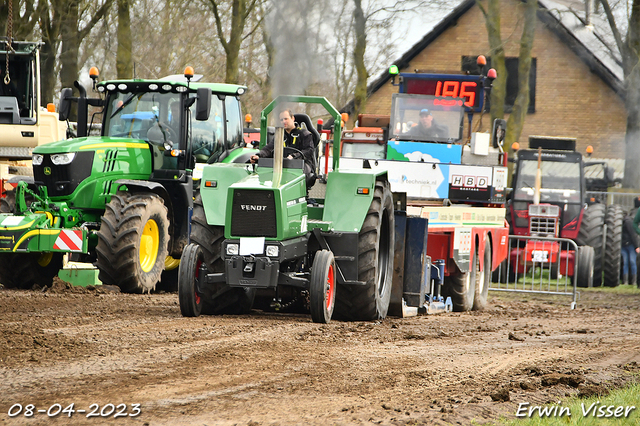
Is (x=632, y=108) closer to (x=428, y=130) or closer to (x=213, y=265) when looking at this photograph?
(x=428, y=130)

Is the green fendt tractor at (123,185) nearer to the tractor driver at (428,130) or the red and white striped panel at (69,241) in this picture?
the red and white striped panel at (69,241)

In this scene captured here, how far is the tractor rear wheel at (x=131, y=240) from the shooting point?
9.99 metres

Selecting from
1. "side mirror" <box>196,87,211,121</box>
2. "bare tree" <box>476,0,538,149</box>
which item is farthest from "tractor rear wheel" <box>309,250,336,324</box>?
"bare tree" <box>476,0,538,149</box>

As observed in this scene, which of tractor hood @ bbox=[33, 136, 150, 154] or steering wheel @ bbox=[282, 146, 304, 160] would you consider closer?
steering wheel @ bbox=[282, 146, 304, 160]

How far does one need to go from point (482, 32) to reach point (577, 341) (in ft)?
90.7

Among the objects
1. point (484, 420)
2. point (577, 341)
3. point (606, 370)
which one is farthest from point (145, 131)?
point (484, 420)

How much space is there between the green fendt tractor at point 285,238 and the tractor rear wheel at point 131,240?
1866mm

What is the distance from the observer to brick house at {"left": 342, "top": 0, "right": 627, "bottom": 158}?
33.7 metres

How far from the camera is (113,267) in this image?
10.1 metres

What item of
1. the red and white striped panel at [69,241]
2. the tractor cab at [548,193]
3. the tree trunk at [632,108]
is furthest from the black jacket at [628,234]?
the red and white striped panel at [69,241]

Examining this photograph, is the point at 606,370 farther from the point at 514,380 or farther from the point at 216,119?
the point at 216,119

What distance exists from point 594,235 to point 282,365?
12846 mm

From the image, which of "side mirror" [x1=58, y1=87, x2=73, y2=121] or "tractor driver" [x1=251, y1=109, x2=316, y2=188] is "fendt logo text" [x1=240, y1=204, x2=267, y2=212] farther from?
"side mirror" [x1=58, y1=87, x2=73, y2=121]

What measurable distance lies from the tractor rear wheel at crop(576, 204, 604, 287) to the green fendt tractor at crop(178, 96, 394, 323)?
9598mm
